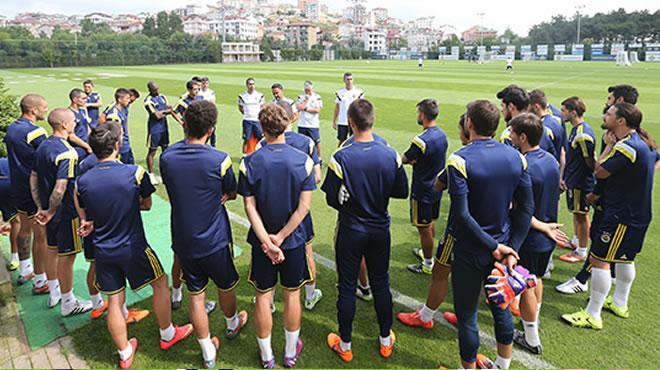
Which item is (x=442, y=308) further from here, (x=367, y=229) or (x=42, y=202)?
(x=42, y=202)

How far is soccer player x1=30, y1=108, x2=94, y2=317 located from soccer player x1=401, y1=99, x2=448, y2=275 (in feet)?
10.8

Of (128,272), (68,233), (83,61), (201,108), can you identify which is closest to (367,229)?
(201,108)

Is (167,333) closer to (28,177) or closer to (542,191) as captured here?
(28,177)

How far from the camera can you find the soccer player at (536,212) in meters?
3.32

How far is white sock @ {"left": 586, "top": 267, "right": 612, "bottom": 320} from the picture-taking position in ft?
13.3

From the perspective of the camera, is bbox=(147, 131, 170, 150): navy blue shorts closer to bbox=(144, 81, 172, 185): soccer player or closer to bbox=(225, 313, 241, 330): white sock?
bbox=(144, 81, 172, 185): soccer player

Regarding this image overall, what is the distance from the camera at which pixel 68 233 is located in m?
4.14

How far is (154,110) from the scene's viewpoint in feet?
29.3

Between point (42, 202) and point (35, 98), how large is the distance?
122cm

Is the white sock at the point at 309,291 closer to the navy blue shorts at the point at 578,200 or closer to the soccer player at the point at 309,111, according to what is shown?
the navy blue shorts at the point at 578,200

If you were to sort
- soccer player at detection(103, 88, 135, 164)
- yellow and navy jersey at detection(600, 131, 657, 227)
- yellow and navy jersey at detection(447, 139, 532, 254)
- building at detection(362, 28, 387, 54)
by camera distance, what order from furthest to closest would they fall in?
building at detection(362, 28, 387, 54)
soccer player at detection(103, 88, 135, 164)
yellow and navy jersey at detection(600, 131, 657, 227)
yellow and navy jersey at detection(447, 139, 532, 254)

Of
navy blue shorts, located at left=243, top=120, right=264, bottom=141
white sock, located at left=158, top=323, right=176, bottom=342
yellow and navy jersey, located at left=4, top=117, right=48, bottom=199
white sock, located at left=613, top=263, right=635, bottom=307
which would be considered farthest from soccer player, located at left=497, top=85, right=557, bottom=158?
navy blue shorts, located at left=243, top=120, right=264, bottom=141

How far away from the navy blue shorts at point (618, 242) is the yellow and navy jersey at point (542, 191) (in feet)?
2.73

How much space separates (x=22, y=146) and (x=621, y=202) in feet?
19.3
